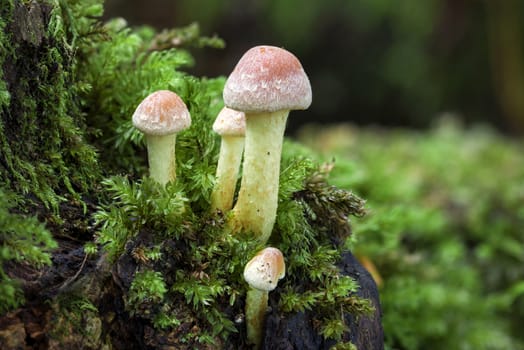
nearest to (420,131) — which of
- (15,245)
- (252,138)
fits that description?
(252,138)

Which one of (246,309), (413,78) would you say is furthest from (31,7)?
(413,78)

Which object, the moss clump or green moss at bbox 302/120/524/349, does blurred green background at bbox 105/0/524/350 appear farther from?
the moss clump

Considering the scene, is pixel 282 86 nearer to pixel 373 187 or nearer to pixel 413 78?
pixel 373 187

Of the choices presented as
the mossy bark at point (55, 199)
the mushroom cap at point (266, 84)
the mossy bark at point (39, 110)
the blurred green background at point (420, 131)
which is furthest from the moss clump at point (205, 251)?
the blurred green background at point (420, 131)

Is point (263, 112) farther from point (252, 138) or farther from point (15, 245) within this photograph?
point (15, 245)

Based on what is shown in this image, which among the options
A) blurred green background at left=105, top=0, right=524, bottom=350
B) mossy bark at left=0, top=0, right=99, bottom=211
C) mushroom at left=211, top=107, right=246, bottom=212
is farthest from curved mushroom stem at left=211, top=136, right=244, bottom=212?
blurred green background at left=105, top=0, right=524, bottom=350

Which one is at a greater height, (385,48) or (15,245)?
(15,245)
